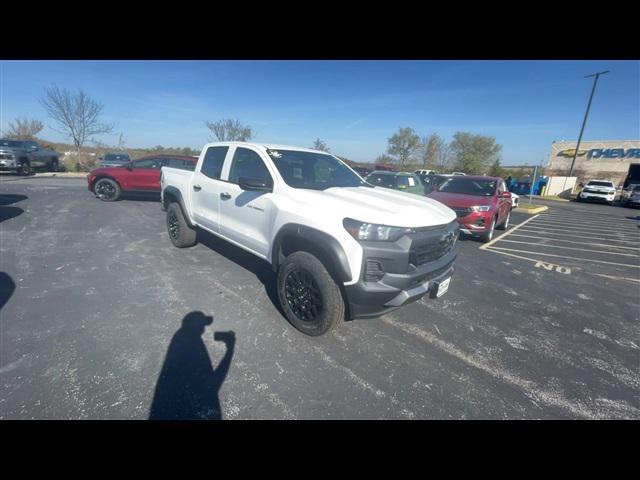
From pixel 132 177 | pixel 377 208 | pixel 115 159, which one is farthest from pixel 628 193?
pixel 115 159

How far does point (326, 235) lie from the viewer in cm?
256

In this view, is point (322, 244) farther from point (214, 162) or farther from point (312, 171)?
point (214, 162)

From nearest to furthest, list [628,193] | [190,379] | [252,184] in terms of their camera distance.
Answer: [190,379] < [252,184] < [628,193]

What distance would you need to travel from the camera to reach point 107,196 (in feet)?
32.0

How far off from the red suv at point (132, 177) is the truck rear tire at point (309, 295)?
819 cm

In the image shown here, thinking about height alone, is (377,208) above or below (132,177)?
above

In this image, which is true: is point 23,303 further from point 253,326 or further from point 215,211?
point 253,326

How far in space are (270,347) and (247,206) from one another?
176cm

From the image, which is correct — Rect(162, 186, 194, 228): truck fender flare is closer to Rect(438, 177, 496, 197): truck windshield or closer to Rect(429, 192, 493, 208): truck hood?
Rect(429, 192, 493, 208): truck hood

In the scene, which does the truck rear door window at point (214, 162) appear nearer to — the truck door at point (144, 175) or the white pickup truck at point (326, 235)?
the white pickup truck at point (326, 235)

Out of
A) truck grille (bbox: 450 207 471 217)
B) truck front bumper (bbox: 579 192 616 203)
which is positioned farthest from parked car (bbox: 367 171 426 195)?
truck front bumper (bbox: 579 192 616 203)

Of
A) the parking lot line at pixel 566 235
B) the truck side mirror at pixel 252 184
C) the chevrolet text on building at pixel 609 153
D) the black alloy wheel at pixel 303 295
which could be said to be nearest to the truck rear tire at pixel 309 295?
the black alloy wheel at pixel 303 295

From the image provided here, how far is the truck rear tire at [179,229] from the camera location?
16.6 ft
